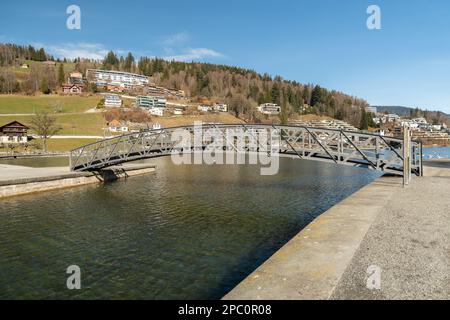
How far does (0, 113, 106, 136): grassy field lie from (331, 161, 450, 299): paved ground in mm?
109735

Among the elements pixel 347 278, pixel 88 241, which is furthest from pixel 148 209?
pixel 347 278

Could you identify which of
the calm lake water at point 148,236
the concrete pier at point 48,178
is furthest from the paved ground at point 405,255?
the concrete pier at point 48,178

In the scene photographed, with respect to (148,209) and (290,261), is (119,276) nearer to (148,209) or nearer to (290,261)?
(290,261)

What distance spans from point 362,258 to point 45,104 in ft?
583

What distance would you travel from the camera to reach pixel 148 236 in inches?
722

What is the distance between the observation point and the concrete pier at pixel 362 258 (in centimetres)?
832

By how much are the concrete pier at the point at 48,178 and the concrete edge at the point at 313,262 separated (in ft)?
90.1

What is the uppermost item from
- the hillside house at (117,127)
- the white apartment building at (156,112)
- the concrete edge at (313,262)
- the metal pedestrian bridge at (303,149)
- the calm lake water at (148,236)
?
the white apartment building at (156,112)

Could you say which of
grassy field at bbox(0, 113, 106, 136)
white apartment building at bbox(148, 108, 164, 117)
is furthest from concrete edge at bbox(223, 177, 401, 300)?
white apartment building at bbox(148, 108, 164, 117)

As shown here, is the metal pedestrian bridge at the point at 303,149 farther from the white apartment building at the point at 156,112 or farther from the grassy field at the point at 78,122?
the white apartment building at the point at 156,112

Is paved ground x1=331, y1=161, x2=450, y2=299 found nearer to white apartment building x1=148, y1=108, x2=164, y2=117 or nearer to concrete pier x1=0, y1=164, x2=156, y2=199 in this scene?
concrete pier x1=0, y1=164, x2=156, y2=199

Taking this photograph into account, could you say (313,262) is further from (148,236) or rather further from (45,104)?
(45,104)

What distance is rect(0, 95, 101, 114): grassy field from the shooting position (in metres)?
145
